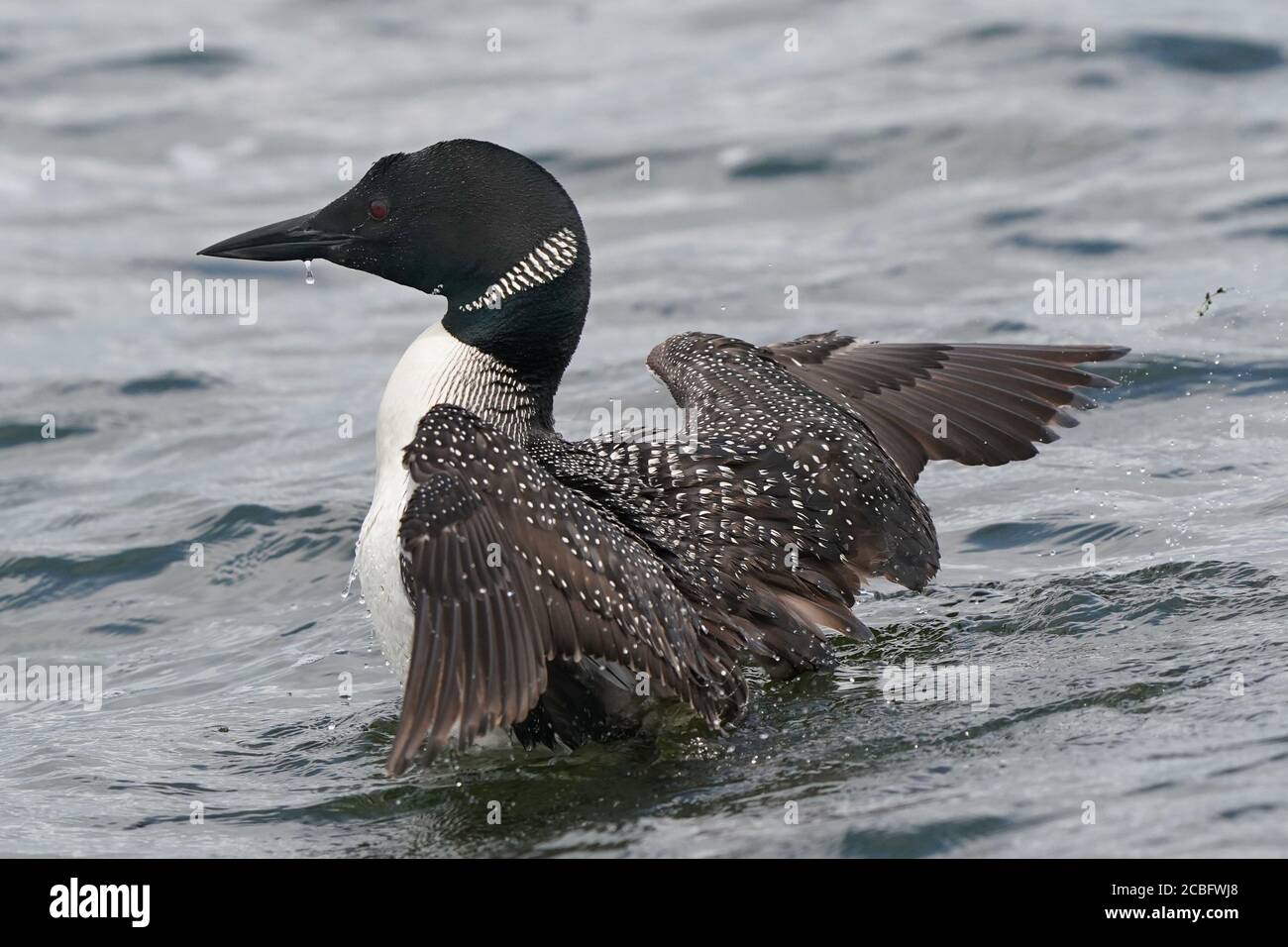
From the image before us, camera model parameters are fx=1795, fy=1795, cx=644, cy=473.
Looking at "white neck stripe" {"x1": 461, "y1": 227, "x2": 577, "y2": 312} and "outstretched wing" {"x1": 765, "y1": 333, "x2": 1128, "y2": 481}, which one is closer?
"white neck stripe" {"x1": 461, "y1": 227, "x2": 577, "y2": 312}

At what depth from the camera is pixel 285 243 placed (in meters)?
5.97

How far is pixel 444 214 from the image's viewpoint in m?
5.74

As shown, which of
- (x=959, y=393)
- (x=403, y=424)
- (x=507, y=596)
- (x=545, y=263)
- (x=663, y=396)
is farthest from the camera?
(x=663, y=396)

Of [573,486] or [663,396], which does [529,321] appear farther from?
[663,396]

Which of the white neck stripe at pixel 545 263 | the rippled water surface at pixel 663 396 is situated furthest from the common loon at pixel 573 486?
the rippled water surface at pixel 663 396

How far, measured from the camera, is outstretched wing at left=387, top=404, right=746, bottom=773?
178 inches

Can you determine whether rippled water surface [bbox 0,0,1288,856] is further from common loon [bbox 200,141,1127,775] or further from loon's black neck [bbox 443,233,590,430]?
loon's black neck [bbox 443,233,590,430]

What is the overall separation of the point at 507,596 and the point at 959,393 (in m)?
2.70

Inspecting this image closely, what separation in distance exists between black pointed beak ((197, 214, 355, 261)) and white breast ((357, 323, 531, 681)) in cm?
49

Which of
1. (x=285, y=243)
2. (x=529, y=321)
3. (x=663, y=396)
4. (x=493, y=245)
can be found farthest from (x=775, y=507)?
(x=663, y=396)

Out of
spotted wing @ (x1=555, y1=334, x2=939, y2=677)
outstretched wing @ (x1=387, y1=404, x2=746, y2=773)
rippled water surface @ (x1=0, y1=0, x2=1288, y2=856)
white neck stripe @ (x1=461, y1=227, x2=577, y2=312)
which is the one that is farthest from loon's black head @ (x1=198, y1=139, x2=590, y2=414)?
rippled water surface @ (x1=0, y1=0, x2=1288, y2=856)

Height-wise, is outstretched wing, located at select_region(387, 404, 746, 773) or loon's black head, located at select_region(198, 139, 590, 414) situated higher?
loon's black head, located at select_region(198, 139, 590, 414)

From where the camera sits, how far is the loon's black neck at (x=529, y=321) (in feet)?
18.6

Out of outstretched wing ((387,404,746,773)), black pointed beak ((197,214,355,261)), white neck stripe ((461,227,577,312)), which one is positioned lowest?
outstretched wing ((387,404,746,773))
